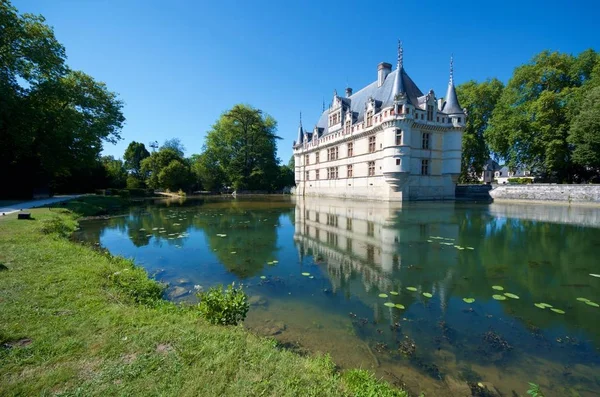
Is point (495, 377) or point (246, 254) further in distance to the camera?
point (246, 254)

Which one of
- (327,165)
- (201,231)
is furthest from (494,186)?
(201,231)

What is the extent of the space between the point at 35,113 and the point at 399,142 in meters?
32.1

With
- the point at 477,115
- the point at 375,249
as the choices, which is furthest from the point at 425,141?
the point at 375,249

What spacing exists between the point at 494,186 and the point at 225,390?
129 feet

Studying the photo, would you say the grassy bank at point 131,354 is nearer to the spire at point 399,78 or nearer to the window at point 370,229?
the window at point 370,229

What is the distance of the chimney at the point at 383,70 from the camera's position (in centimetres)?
3416

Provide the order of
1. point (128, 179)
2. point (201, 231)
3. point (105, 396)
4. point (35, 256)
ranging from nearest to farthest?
point (105, 396) → point (35, 256) → point (201, 231) → point (128, 179)

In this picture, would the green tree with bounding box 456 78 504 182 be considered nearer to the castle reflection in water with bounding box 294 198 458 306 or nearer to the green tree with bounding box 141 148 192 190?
the castle reflection in water with bounding box 294 198 458 306

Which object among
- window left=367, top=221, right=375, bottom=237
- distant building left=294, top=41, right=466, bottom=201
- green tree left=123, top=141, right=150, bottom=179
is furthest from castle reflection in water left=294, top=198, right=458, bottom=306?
green tree left=123, top=141, right=150, bottom=179

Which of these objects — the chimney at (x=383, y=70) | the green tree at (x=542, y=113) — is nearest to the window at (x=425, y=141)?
the chimney at (x=383, y=70)

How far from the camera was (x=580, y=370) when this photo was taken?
3412mm

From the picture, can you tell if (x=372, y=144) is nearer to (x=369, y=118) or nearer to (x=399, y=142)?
(x=369, y=118)

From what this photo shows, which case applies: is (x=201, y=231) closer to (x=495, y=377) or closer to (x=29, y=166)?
(x=495, y=377)

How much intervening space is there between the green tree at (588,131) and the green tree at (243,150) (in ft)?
136
